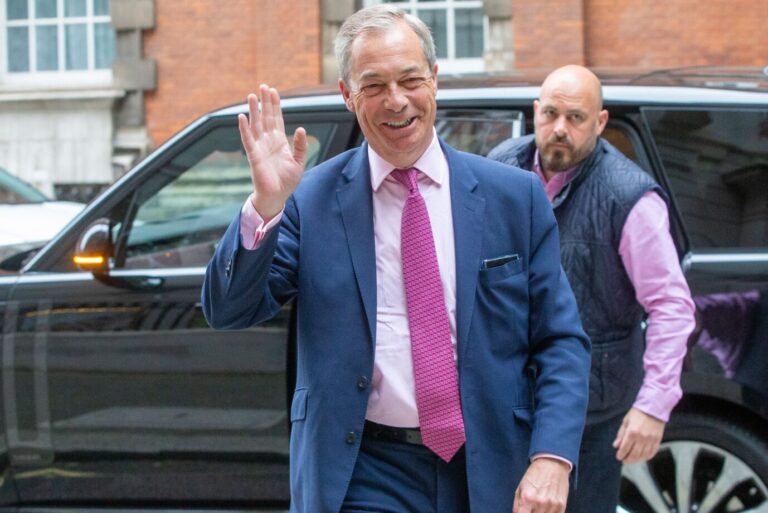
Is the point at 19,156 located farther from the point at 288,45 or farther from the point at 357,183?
the point at 357,183

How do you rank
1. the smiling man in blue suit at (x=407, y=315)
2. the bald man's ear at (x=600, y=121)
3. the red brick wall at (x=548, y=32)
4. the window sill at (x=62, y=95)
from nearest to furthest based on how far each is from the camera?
the smiling man in blue suit at (x=407, y=315), the bald man's ear at (x=600, y=121), the red brick wall at (x=548, y=32), the window sill at (x=62, y=95)

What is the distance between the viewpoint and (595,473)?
3.57 m

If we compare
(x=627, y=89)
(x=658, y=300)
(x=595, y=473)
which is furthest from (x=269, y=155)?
(x=627, y=89)

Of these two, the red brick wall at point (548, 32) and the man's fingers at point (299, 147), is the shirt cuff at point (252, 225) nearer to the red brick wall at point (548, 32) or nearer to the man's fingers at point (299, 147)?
the man's fingers at point (299, 147)

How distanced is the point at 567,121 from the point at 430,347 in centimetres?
122

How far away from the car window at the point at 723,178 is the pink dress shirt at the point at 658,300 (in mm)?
800

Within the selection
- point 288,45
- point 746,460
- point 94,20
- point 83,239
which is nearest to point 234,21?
point 288,45

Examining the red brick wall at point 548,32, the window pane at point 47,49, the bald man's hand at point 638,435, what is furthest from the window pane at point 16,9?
the bald man's hand at point 638,435

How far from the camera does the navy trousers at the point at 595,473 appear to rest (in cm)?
357

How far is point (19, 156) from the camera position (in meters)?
13.0

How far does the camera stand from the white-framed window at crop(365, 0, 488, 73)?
1306cm

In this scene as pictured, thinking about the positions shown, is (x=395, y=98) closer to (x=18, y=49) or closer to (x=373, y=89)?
(x=373, y=89)

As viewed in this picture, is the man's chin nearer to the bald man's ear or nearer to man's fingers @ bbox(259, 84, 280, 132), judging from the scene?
the bald man's ear

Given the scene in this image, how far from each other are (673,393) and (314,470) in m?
1.23
